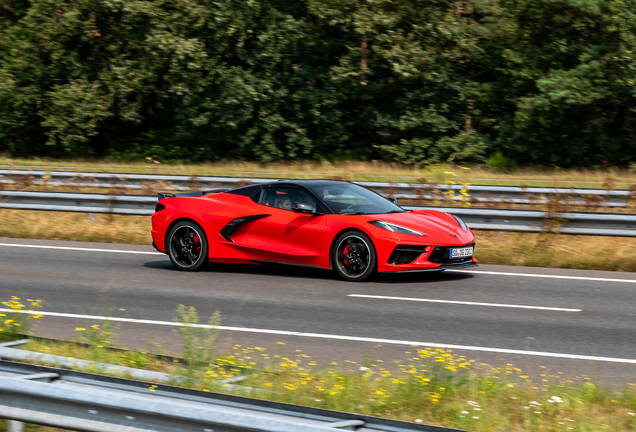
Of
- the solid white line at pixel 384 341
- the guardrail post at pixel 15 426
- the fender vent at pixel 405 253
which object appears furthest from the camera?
the fender vent at pixel 405 253

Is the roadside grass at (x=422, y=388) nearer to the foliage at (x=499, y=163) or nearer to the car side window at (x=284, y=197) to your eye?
the car side window at (x=284, y=197)

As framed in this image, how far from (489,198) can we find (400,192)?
190 cm

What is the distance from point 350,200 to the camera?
10.8 meters

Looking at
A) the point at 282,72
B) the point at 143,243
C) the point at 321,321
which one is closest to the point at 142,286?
the point at 321,321

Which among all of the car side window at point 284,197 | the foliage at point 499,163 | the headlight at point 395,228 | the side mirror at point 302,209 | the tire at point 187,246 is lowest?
the tire at point 187,246

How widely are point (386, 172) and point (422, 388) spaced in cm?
2112

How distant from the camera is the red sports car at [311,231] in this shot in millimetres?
9953

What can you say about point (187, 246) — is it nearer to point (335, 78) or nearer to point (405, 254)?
point (405, 254)

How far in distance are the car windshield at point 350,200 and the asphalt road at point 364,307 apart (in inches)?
38.0

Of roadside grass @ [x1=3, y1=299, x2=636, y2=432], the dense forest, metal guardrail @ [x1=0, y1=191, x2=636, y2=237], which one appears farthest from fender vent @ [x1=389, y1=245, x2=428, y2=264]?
the dense forest

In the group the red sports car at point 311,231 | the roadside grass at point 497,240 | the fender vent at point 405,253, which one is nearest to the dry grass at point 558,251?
the roadside grass at point 497,240

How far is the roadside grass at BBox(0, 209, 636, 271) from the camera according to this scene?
1214 cm

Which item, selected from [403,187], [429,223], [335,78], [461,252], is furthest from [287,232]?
[335,78]

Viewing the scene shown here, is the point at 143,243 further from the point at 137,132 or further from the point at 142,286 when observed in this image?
the point at 137,132
